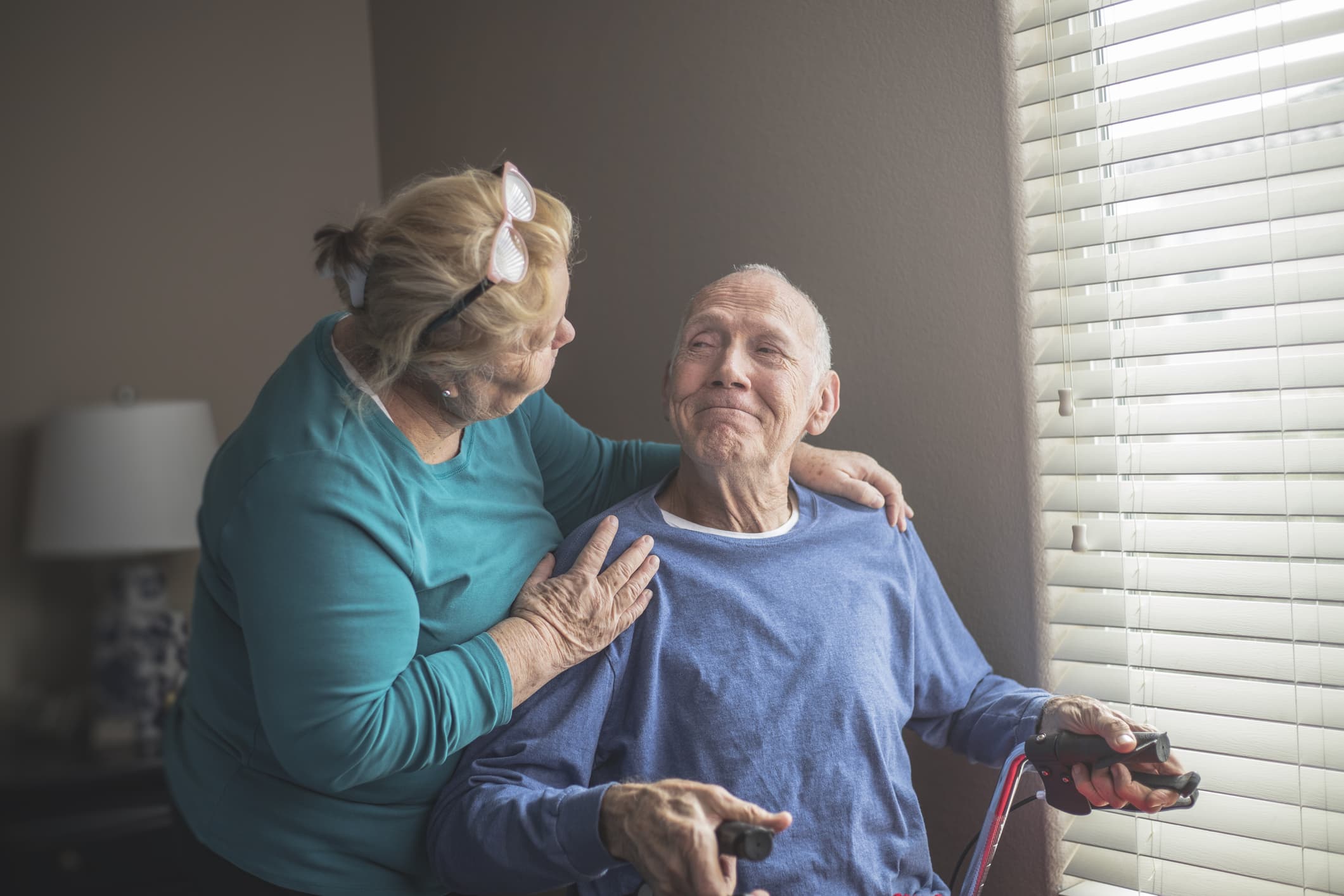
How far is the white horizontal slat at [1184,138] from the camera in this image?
4.44ft

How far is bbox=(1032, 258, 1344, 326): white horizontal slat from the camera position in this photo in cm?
137

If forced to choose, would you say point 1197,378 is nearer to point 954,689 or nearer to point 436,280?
point 954,689

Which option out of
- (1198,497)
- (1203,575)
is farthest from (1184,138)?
(1203,575)

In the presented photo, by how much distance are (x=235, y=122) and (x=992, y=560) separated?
245 cm

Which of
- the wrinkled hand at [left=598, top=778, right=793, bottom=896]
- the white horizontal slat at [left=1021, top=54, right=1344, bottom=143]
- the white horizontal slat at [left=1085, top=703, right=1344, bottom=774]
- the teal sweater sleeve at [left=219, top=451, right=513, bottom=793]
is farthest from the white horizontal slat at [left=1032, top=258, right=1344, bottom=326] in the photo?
the teal sweater sleeve at [left=219, top=451, right=513, bottom=793]

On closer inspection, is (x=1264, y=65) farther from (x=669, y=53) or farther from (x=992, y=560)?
(x=669, y=53)

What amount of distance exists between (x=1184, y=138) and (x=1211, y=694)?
840 mm

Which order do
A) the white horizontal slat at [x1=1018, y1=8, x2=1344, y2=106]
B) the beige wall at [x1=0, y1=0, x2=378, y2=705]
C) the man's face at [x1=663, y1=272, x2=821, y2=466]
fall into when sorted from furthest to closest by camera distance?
the beige wall at [x1=0, y1=0, x2=378, y2=705] → the man's face at [x1=663, y1=272, x2=821, y2=466] → the white horizontal slat at [x1=1018, y1=8, x2=1344, y2=106]

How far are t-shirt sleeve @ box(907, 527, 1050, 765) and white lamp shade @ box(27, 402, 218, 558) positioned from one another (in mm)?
1870

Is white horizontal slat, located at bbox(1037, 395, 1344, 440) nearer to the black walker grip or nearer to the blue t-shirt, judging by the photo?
the blue t-shirt

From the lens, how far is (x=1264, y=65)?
54.7 inches

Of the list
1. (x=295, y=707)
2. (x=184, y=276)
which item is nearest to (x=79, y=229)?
(x=184, y=276)

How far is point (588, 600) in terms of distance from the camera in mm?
1345

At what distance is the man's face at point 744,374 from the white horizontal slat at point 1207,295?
1.38ft
